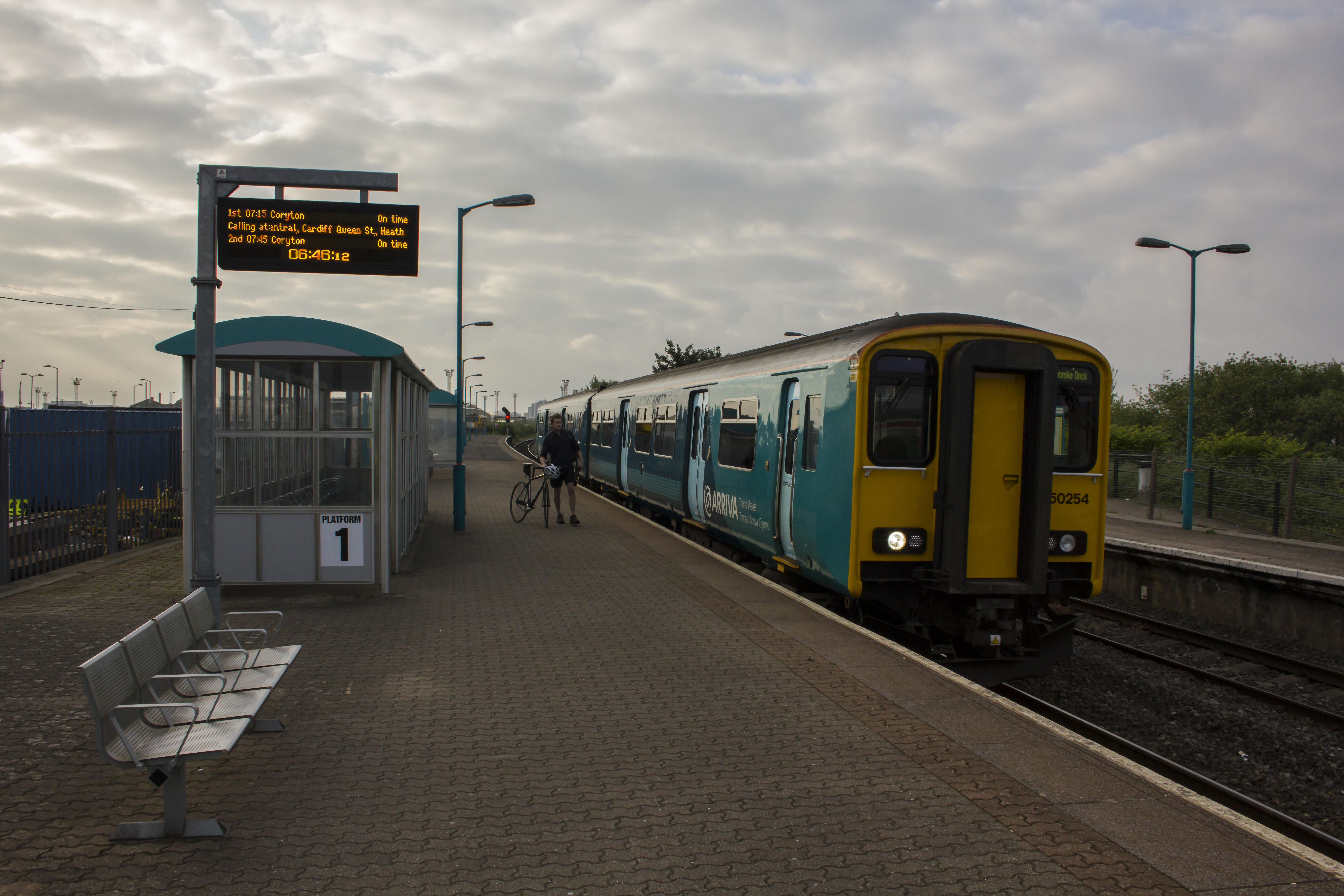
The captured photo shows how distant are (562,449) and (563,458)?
16cm

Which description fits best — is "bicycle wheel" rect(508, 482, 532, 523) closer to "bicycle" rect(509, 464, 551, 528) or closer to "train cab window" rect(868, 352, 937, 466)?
"bicycle" rect(509, 464, 551, 528)

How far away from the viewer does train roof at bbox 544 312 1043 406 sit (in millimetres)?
7840

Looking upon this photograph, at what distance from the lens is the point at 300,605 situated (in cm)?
909

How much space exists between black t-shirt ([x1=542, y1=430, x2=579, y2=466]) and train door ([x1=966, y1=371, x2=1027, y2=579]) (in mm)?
9647

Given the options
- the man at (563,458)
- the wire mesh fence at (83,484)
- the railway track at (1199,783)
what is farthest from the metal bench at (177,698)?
the man at (563,458)

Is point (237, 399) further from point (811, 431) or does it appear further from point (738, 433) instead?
point (811, 431)

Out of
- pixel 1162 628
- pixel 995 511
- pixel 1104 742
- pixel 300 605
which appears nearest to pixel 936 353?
pixel 995 511

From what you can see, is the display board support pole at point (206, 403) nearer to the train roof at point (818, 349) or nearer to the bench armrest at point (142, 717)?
the bench armrest at point (142, 717)

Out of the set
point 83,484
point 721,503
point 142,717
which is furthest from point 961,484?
point 83,484

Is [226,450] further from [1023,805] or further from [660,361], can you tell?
[660,361]

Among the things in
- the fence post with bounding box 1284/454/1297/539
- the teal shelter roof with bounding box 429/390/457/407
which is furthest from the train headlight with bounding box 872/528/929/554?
the teal shelter roof with bounding box 429/390/457/407

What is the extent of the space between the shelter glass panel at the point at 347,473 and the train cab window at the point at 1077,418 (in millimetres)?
6425

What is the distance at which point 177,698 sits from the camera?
4.97 meters

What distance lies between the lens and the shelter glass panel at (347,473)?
9.36 meters
